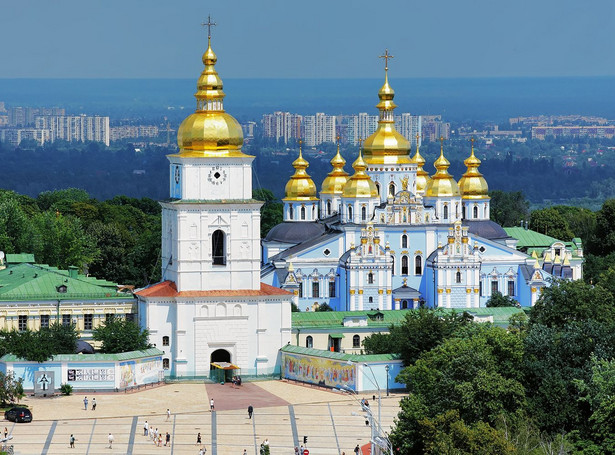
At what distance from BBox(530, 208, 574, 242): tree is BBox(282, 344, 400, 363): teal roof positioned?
34.1 m

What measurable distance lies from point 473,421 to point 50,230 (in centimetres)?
3004

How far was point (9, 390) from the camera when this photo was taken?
43.0 m

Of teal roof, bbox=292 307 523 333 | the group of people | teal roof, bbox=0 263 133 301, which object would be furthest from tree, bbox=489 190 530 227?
the group of people

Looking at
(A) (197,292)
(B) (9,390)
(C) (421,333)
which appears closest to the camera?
(B) (9,390)

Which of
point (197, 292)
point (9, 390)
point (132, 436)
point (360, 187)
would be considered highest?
point (360, 187)

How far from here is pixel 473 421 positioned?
39.0 m

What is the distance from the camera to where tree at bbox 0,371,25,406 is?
141ft

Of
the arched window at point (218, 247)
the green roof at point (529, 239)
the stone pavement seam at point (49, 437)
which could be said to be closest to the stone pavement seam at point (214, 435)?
the stone pavement seam at point (49, 437)

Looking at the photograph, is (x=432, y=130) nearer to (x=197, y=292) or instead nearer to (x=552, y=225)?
(x=552, y=225)

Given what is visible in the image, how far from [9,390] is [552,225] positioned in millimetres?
42075

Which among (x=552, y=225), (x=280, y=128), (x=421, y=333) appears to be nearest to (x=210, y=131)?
(x=421, y=333)

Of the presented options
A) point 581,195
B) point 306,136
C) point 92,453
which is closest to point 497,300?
point 92,453

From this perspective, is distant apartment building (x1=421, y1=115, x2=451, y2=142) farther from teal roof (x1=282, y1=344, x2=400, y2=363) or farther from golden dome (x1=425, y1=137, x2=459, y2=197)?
teal roof (x1=282, y1=344, x2=400, y2=363)

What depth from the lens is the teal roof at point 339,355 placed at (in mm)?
45528
